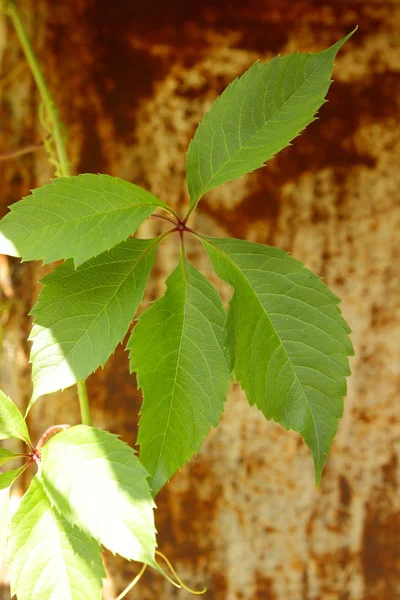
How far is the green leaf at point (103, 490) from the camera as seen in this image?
0.38 meters

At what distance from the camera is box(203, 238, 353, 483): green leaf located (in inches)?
17.5

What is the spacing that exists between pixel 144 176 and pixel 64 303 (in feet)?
1.35

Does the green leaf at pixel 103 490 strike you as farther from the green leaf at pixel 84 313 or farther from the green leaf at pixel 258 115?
the green leaf at pixel 258 115

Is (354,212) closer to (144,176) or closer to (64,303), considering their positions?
(144,176)

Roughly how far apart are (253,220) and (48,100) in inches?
12.6

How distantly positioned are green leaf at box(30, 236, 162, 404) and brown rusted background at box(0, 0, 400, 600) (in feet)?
1.14

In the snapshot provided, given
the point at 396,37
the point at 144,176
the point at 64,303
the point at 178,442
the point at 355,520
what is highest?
the point at 396,37

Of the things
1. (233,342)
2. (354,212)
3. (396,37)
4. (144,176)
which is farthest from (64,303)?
(396,37)

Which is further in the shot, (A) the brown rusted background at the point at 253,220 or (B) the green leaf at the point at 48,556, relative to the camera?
(A) the brown rusted background at the point at 253,220

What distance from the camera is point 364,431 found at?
2.75 ft

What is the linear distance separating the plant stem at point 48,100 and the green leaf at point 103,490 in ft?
1.12

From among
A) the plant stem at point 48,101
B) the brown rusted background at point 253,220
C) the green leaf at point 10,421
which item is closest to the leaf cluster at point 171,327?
the green leaf at point 10,421

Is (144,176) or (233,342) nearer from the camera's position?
(233,342)

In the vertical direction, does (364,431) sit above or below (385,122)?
below
